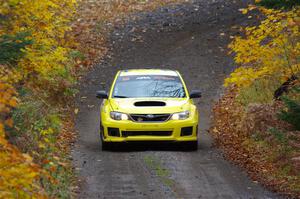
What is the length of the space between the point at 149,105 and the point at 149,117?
0.43 m

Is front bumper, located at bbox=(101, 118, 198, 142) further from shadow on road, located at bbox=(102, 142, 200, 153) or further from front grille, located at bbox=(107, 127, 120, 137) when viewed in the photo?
shadow on road, located at bbox=(102, 142, 200, 153)

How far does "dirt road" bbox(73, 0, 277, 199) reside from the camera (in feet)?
40.0

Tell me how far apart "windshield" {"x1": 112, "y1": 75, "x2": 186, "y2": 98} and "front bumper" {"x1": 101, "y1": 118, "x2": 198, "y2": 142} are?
3.94 feet

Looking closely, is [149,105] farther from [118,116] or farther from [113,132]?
[113,132]

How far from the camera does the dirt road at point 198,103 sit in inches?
480

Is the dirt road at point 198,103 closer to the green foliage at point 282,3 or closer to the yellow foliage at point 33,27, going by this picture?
the yellow foliage at point 33,27

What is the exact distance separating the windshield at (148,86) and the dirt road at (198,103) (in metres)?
1.25

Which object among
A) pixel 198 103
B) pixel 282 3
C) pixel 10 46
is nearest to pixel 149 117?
pixel 282 3

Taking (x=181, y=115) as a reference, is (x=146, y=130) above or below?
below

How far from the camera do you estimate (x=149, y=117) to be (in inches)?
607

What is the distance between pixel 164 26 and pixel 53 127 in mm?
17995

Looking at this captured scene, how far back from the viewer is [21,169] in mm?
6777

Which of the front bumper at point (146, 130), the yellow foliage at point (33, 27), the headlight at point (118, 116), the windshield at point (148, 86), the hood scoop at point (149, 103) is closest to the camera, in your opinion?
the front bumper at point (146, 130)

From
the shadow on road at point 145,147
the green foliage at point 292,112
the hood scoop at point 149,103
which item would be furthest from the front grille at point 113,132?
the green foliage at point 292,112
